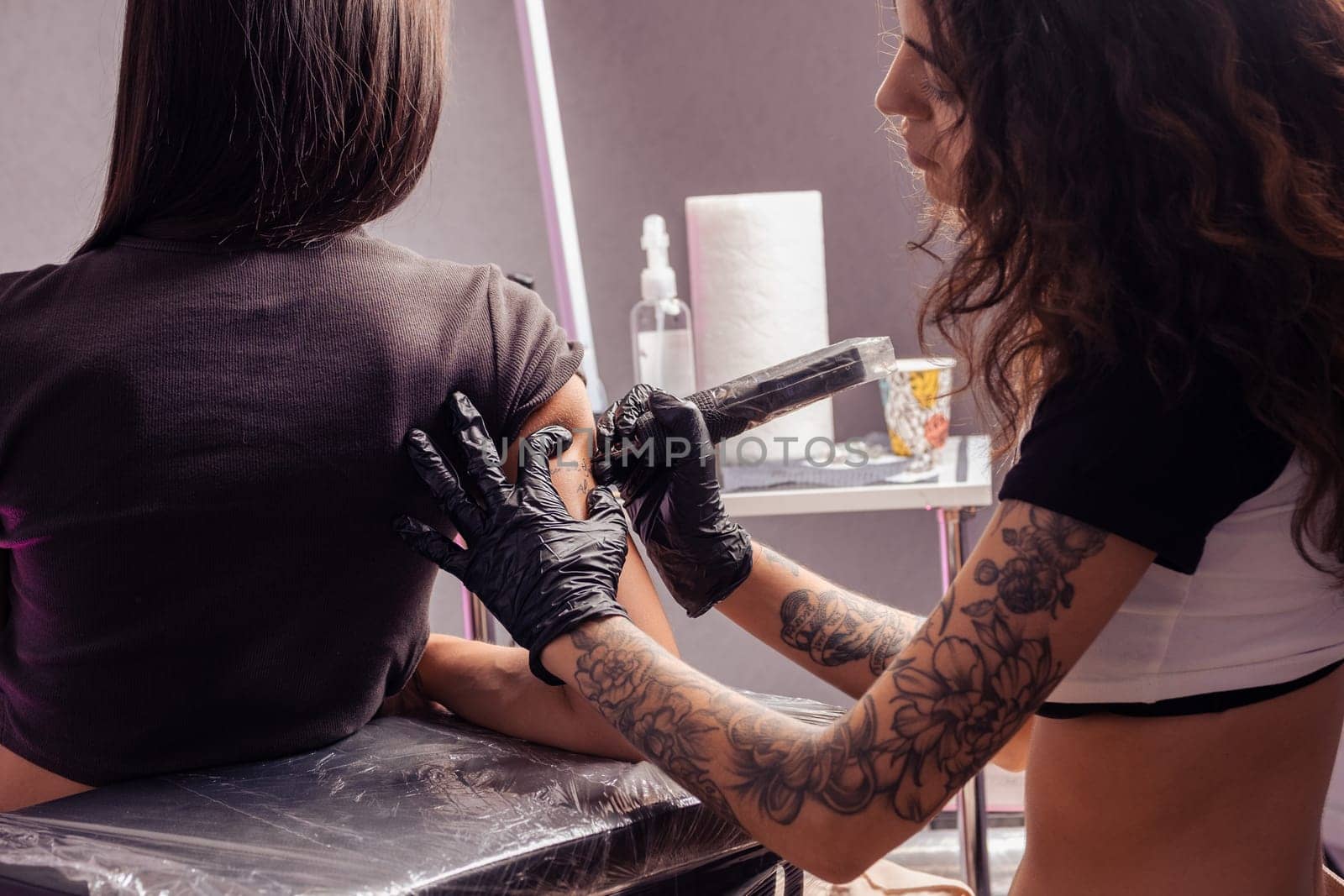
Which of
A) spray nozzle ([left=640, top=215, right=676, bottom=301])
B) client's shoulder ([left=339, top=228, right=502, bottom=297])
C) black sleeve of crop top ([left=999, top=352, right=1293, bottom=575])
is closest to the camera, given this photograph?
black sleeve of crop top ([left=999, top=352, right=1293, bottom=575])

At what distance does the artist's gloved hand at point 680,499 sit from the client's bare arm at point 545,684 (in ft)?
0.10

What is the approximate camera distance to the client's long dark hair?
2.83 ft

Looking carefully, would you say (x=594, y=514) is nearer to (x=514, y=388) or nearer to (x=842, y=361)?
(x=514, y=388)

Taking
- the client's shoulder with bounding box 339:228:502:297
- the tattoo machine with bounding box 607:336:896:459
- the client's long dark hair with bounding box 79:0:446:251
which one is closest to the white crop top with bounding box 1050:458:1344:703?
the tattoo machine with bounding box 607:336:896:459

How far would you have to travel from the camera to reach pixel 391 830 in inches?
30.1

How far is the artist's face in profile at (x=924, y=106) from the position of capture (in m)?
0.80

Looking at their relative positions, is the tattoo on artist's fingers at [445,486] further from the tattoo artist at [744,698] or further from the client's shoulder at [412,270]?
the client's shoulder at [412,270]

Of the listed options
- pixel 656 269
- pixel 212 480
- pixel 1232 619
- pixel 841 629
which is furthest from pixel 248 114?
pixel 656 269

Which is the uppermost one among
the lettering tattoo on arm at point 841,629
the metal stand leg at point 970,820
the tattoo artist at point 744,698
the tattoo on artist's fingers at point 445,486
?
the tattoo on artist's fingers at point 445,486

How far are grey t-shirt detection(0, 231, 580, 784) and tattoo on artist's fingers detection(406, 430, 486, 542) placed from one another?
19 mm

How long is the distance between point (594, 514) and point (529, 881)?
29 centimetres

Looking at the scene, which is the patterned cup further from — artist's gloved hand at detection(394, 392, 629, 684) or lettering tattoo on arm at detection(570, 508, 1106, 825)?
lettering tattoo on arm at detection(570, 508, 1106, 825)

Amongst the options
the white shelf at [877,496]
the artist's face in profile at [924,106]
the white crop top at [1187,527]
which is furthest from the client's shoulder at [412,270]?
the white shelf at [877,496]

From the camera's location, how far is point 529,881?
74 cm
